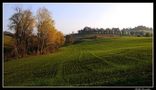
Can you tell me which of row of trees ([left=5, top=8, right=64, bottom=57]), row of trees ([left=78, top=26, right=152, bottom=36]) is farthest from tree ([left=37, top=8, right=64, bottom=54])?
row of trees ([left=78, top=26, right=152, bottom=36])

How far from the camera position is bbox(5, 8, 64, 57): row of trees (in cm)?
1020

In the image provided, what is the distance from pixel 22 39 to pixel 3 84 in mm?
1165

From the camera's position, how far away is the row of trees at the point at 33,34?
10.2 m

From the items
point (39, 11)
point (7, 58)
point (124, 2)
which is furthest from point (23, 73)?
point (124, 2)

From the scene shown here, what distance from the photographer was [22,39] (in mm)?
10281

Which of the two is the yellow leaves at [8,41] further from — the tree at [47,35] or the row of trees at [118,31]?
the row of trees at [118,31]

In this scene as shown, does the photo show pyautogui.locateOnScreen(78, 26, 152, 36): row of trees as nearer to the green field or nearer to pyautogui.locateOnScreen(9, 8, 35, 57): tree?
the green field

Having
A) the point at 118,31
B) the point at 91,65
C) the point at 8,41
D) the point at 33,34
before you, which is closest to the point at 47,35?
the point at 33,34

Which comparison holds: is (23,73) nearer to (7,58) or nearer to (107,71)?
(7,58)

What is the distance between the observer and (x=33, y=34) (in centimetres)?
1032

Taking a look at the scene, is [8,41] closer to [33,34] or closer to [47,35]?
[33,34]

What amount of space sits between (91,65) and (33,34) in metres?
1.59

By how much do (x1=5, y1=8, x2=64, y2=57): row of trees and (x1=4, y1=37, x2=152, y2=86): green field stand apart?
0.61 ft

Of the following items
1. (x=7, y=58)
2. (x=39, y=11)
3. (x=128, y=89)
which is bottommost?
(x=128, y=89)
